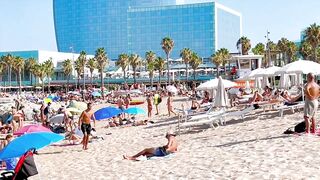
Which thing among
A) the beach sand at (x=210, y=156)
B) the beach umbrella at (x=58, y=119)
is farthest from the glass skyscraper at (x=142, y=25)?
the beach sand at (x=210, y=156)

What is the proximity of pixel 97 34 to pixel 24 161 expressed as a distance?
15113cm

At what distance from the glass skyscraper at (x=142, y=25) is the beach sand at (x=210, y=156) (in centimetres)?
12397

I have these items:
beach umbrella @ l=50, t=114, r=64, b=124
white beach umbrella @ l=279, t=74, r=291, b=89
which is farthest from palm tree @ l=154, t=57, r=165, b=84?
beach umbrella @ l=50, t=114, r=64, b=124

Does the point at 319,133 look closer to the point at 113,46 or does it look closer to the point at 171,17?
the point at 171,17

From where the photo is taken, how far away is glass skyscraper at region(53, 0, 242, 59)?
13912 cm

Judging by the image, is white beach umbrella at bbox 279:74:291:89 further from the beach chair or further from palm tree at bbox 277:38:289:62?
palm tree at bbox 277:38:289:62

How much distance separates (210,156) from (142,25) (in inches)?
5448

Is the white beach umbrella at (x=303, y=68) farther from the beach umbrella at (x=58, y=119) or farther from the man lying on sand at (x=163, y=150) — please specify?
the beach umbrella at (x=58, y=119)

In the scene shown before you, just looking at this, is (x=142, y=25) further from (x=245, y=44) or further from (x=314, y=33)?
(x=314, y=33)

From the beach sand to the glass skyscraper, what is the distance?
123966 mm

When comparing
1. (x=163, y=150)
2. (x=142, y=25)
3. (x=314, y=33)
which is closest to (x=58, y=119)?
(x=163, y=150)

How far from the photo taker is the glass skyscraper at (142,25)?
139125 millimetres

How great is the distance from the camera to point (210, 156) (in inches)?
417

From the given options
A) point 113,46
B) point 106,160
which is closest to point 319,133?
point 106,160
